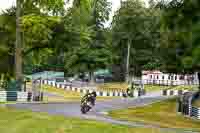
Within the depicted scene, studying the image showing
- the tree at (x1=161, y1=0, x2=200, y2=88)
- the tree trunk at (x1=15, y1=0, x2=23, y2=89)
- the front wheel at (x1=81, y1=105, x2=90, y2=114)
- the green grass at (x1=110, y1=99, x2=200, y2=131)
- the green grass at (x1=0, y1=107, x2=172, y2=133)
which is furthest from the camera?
the tree trunk at (x1=15, y1=0, x2=23, y2=89)

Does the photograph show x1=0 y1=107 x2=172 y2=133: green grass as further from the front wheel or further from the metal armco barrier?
the metal armco barrier

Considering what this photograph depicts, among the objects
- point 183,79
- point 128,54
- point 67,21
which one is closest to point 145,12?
point 128,54

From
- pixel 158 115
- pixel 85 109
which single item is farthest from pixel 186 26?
pixel 158 115

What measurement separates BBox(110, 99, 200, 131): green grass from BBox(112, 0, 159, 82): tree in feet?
135

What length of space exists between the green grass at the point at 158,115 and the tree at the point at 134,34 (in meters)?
41.2

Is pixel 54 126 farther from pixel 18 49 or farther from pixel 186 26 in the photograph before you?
pixel 18 49

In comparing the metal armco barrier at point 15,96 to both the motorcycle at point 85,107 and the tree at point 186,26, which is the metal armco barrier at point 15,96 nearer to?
the motorcycle at point 85,107

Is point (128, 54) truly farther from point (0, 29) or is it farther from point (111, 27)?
point (0, 29)

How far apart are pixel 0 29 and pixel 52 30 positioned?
15.9ft

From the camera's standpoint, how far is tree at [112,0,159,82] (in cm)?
8300

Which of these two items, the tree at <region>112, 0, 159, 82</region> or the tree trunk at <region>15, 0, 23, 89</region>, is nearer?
the tree trunk at <region>15, 0, 23, 89</region>

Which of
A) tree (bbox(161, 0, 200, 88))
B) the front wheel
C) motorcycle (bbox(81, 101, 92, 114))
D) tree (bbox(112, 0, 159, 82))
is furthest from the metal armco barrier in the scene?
tree (bbox(112, 0, 159, 82))

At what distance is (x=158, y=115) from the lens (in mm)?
32906

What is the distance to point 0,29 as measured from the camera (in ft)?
132
